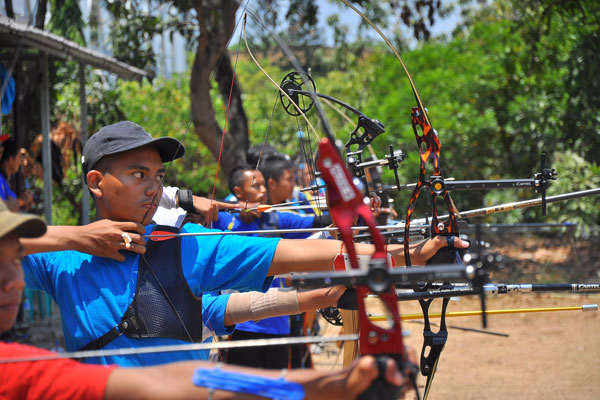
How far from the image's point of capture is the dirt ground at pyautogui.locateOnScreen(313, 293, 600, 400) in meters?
5.77

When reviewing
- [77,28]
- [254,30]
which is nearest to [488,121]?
[77,28]

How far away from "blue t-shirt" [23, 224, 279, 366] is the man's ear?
24 cm

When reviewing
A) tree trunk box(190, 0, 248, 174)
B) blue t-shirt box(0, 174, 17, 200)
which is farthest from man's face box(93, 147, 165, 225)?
tree trunk box(190, 0, 248, 174)

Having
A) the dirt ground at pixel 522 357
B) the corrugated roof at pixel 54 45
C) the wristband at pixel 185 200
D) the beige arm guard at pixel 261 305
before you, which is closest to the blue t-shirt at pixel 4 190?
the corrugated roof at pixel 54 45

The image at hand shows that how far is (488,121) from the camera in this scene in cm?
1134

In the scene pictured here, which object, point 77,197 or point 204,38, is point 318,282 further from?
point 77,197

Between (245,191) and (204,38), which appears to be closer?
(245,191)

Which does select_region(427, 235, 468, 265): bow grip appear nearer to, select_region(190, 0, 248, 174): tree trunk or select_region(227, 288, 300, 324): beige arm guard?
select_region(227, 288, 300, 324): beige arm guard

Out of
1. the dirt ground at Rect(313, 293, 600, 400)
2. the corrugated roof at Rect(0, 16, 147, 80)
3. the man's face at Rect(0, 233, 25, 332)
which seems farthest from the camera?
the dirt ground at Rect(313, 293, 600, 400)

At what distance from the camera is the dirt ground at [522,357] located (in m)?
5.77

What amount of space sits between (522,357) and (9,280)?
246 inches

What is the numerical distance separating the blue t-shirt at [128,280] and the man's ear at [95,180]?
240 millimetres

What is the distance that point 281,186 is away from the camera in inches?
218

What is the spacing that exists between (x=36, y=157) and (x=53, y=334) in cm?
197
